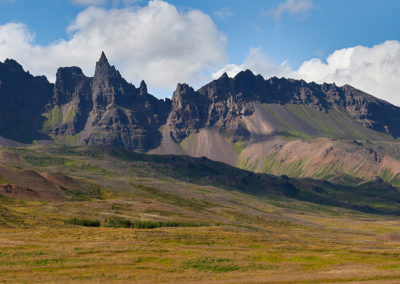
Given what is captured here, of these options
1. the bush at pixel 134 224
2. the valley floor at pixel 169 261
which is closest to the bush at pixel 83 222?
the bush at pixel 134 224

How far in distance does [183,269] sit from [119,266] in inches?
450

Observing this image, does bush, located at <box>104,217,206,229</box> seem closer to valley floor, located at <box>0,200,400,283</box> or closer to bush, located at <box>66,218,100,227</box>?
bush, located at <box>66,218,100,227</box>

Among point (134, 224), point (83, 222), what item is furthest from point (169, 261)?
point (134, 224)

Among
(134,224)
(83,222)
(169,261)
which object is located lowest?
(83,222)

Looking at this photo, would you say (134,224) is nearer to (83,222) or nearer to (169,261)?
(83,222)

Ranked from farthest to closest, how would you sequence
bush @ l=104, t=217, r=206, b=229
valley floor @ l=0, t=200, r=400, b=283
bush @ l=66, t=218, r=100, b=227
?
bush @ l=104, t=217, r=206, b=229 < bush @ l=66, t=218, r=100, b=227 < valley floor @ l=0, t=200, r=400, b=283

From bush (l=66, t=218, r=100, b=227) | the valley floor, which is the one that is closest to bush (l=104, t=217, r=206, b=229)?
bush (l=66, t=218, r=100, b=227)

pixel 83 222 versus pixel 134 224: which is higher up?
pixel 134 224

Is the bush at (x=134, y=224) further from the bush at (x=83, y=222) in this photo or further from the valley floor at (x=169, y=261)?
the valley floor at (x=169, y=261)

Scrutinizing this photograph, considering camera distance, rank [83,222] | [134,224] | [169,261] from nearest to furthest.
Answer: [169,261] < [83,222] < [134,224]

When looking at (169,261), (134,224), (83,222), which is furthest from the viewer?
(134,224)

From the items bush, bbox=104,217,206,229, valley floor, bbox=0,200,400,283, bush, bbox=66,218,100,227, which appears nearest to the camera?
valley floor, bbox=0,200,400,283

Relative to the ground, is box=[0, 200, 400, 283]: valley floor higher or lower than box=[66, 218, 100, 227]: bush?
higher

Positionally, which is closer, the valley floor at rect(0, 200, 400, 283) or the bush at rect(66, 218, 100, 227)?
the valley floor at rect(0, 200, 400, 283)
